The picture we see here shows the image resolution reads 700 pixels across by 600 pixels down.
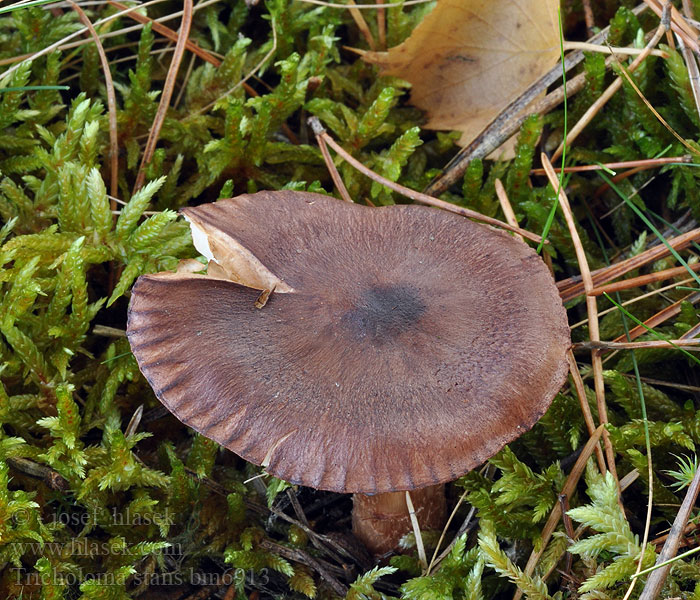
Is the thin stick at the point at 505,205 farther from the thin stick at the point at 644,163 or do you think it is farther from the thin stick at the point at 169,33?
the thin stick at the point at 169,33

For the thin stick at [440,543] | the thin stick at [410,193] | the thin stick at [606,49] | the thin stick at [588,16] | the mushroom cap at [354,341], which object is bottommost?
the thin stick at [440,543]

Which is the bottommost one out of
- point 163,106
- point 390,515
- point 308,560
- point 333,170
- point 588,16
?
point 308,560

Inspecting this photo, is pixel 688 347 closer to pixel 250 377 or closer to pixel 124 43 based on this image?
pixel 250 377

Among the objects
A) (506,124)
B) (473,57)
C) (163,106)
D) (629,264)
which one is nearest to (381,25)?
(473,57)

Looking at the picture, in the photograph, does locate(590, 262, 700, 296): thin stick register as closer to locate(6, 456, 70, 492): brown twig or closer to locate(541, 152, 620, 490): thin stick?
locate(541, 152, 620, 490): thin stick

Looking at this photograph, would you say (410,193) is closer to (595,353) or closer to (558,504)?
(595,353)

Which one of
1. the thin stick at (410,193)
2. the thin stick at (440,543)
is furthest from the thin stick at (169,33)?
the thin stick at (440,543)
